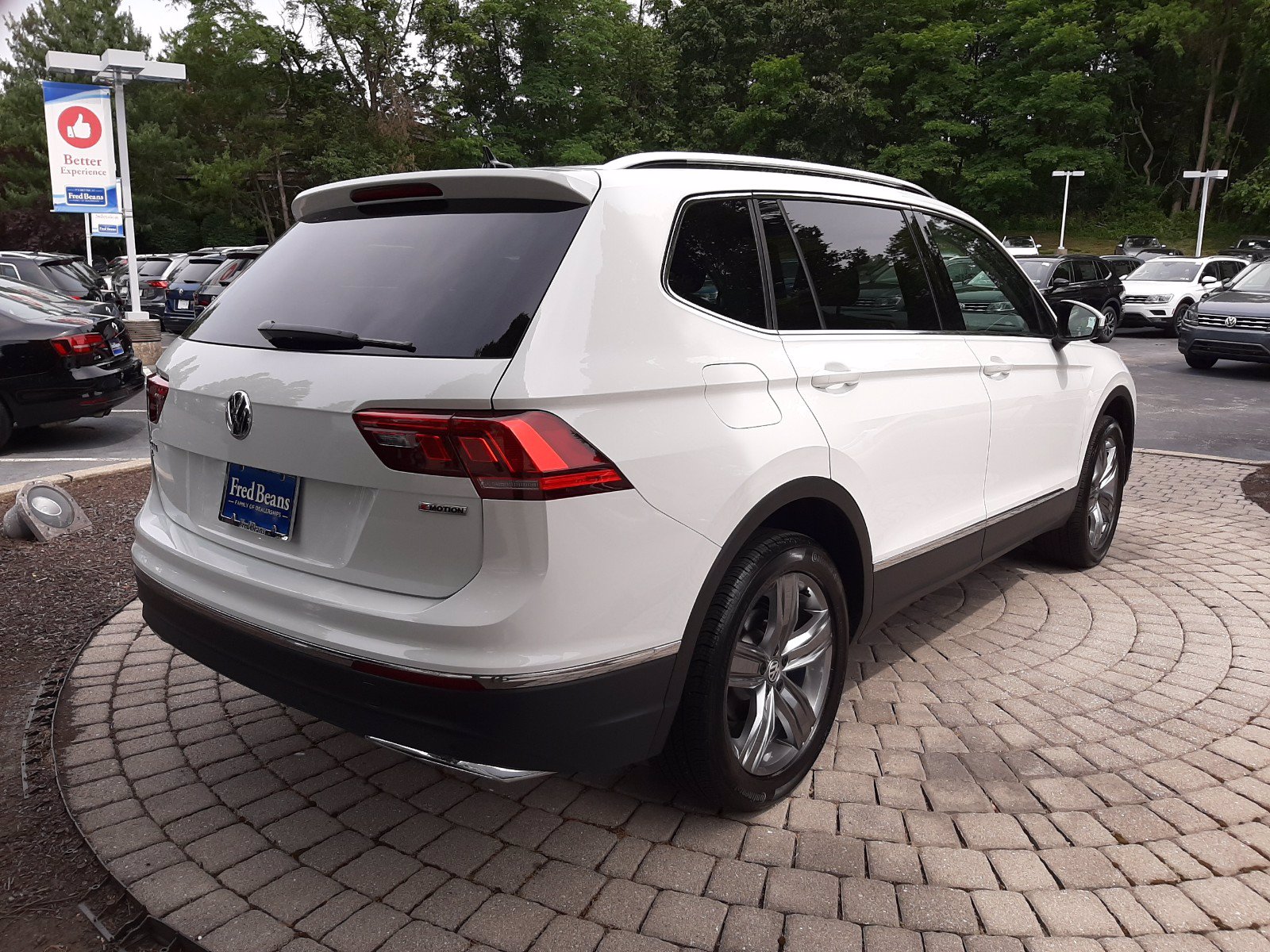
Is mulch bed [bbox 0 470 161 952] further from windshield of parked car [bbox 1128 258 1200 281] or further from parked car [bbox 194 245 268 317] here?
windshield of parked car [bbox 1128 258 1200 281]

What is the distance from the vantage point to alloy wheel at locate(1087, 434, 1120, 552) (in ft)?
18.0

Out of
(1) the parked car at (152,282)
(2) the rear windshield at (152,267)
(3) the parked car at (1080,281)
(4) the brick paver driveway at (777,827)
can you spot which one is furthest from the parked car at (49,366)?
(3) the parked car at (1080,281)

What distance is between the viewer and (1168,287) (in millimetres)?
21484

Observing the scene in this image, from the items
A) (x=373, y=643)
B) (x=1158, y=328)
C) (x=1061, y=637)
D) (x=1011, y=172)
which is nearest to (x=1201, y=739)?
(x=1061, y=637)

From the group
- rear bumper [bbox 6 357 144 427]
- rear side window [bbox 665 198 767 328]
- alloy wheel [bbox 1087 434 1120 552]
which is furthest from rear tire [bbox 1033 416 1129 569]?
rear bumper [bbox 6 357 144 427]

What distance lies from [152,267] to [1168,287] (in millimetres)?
23608

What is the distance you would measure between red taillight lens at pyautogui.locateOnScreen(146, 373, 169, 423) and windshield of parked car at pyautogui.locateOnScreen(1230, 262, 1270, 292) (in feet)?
53.8

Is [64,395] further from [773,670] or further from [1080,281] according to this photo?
[1080,281]

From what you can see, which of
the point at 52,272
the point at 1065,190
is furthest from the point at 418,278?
the point at 1065,190

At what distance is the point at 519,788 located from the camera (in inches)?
127

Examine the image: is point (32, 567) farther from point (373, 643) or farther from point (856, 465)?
point (856, 465)

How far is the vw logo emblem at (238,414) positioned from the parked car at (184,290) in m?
17.7

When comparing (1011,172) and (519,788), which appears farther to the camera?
(1011,172)

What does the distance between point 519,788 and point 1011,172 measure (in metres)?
49.8
